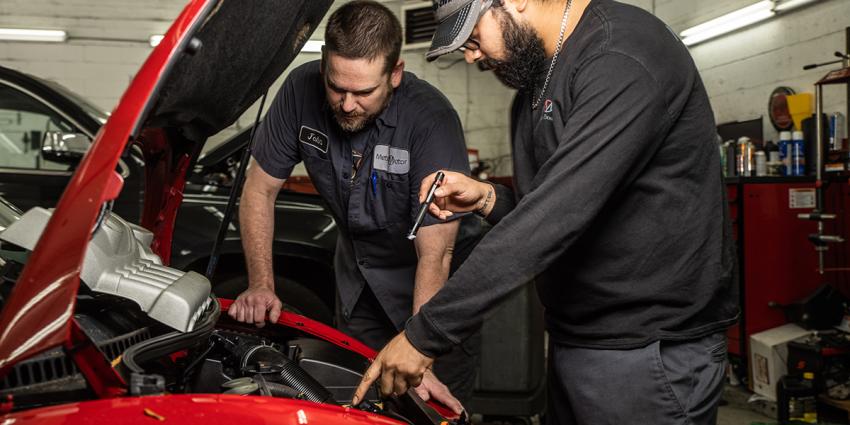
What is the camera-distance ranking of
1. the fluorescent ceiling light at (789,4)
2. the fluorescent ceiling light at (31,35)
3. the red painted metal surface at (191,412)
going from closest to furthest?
the red painted metal surface at (191,412), the fluorescent ceiling light at (789,4), the fluorescent ceiling light at (31,35)

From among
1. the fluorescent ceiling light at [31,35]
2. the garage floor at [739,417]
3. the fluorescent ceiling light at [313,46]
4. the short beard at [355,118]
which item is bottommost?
the garage floor at [739,417]

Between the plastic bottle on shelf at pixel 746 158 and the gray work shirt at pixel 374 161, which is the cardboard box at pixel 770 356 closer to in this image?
the plastic bottle on shelf at pixel 746 158

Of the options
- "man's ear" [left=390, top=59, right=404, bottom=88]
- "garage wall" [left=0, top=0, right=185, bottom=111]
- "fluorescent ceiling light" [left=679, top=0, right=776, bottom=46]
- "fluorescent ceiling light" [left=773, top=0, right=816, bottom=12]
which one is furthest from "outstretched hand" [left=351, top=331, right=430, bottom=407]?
"garage wall" [left=0, top=0, right=185, bottom=111]

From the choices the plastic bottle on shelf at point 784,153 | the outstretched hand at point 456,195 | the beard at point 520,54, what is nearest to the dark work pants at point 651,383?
the outstretched hand at point 456,195

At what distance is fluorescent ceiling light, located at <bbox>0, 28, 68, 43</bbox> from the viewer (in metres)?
8.16

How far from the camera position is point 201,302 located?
122 centimetres

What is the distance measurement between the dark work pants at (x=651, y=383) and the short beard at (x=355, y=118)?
2.92ft

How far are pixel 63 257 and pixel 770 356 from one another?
4.14m

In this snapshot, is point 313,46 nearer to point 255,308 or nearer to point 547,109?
point 255,308

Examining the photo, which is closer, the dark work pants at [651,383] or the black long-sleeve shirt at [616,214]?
the black long-sleeve shirt at [616,214]

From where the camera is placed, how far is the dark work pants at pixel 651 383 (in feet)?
4.13

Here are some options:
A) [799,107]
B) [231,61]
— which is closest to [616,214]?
[231,61]

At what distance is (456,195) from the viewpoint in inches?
58.0

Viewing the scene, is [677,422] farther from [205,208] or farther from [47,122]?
[47,122]
